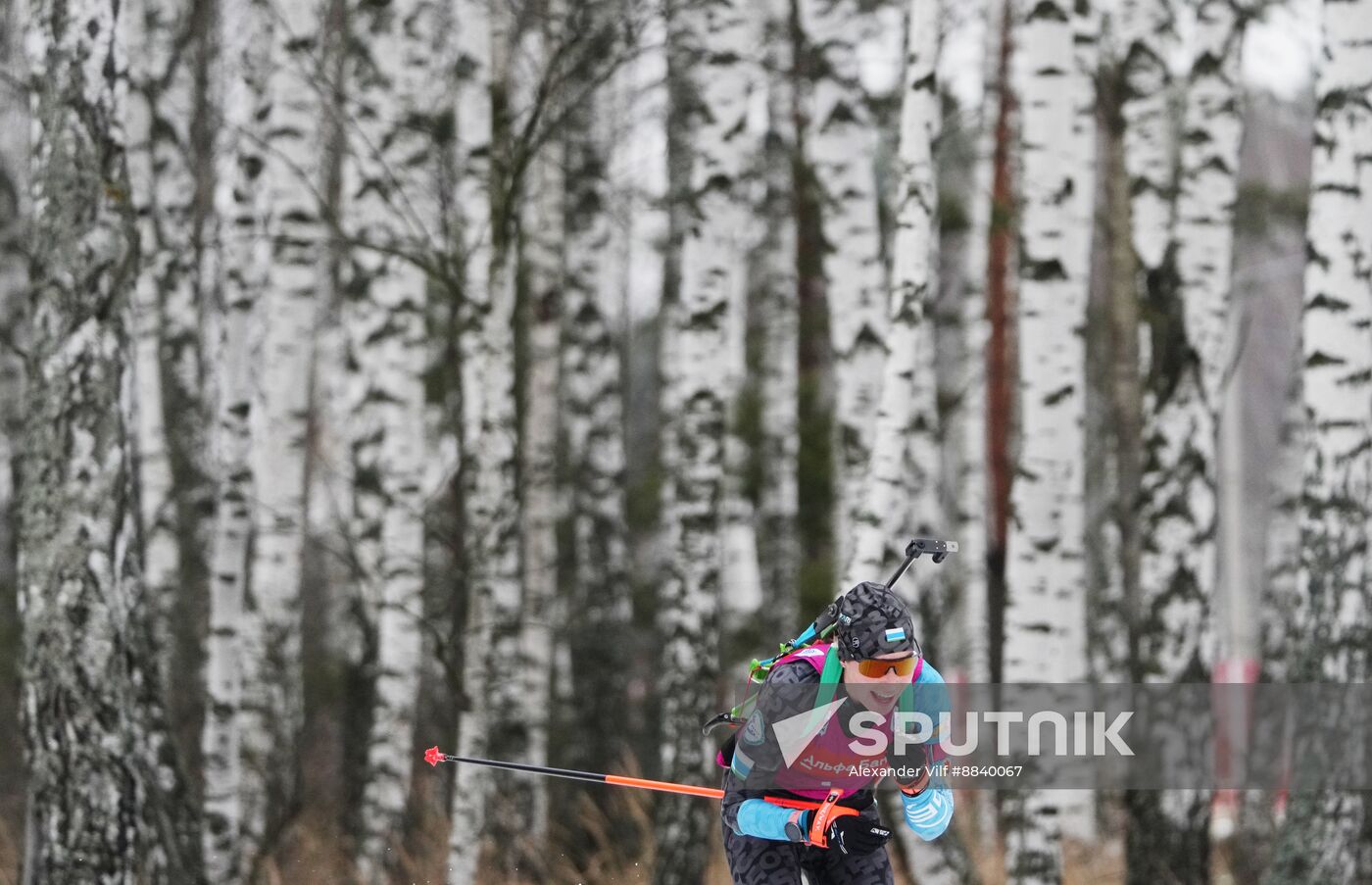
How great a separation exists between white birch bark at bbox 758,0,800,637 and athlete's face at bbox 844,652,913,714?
932 centimetres

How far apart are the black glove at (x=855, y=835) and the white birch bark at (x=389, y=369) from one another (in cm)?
471

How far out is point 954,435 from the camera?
17984 millimetres

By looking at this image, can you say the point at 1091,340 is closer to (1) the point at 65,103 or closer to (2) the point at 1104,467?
(2) the point at 1104,467

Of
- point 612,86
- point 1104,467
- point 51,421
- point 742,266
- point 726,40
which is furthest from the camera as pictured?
point 1104,467

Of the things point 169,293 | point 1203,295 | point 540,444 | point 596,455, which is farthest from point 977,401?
point 169,293

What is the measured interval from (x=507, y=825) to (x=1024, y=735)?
11.6ft

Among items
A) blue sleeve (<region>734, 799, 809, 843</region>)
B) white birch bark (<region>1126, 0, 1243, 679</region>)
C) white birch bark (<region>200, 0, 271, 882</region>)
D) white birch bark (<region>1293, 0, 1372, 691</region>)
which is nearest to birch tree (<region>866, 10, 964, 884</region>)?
white birch bark (<region>1126, 0, 1243, 679</region>)

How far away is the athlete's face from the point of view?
4.32 metres

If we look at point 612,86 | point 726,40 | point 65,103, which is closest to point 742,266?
point 612,86

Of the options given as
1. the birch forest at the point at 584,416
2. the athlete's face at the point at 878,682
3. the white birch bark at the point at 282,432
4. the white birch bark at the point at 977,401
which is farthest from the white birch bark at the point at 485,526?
the white birch bark at the point at 977,401

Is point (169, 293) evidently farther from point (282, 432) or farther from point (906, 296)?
point (906, 296)

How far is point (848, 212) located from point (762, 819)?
17.1 ft

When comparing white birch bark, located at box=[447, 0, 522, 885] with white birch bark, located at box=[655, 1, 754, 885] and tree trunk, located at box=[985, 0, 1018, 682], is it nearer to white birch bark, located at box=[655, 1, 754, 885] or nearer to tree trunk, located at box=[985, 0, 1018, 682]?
white birch bark, located at box=[655, 1, 754, 885]

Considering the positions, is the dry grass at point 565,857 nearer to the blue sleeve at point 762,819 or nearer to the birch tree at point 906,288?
the birch tree at point 906,288
